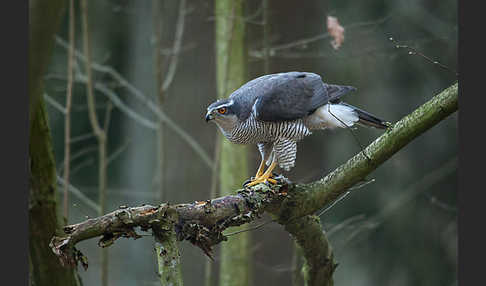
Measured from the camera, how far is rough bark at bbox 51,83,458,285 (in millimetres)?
1894

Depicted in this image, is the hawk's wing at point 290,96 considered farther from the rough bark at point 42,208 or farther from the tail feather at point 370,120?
the rough bark at point 42,208

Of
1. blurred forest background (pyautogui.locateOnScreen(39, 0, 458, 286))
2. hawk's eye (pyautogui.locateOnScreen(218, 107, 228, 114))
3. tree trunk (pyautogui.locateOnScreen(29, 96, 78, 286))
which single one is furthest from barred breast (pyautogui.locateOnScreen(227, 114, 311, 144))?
blurred forest background (pyautogui.locateOnScreen(39, 0, 458, 286))

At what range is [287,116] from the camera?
2.91 m

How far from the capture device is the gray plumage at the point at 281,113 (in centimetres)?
280

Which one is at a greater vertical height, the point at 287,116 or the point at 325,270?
the point at 287,116

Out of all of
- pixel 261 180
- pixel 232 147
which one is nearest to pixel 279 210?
pixel 261 180

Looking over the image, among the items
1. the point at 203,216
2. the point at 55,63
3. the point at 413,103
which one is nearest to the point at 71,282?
the point at 203,216

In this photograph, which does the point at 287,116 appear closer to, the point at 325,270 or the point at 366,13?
the point at 325,270

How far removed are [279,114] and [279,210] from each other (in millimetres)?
499

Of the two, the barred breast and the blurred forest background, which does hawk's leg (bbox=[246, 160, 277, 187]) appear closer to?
the barred breast

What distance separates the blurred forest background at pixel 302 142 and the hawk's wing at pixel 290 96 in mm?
1550

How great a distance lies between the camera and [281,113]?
9.43ft

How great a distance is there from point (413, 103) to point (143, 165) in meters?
3.00

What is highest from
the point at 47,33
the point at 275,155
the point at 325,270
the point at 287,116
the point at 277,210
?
the point at 47,33
